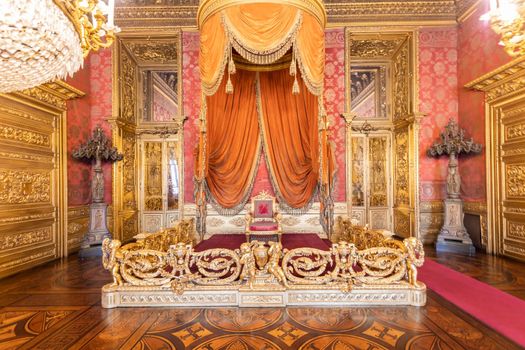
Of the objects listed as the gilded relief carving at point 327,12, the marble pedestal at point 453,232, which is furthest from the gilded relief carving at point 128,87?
the marble pedestal at point 453,232

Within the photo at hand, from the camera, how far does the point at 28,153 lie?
13.4 ft

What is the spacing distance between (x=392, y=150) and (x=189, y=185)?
440 centimetres

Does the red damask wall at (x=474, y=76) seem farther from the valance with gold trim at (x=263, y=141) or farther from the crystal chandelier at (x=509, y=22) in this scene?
the crystal chandelier at (x=509, y=22)

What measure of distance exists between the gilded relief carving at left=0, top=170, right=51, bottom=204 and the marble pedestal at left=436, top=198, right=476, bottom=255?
6.59 metres

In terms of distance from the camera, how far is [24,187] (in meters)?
3.99

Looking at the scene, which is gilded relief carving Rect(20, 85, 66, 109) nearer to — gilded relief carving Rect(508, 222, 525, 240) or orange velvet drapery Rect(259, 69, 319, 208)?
orange velvet drapery Rect(259, 69, 319, 208)

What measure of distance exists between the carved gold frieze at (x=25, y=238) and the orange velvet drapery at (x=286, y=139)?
3828 mm

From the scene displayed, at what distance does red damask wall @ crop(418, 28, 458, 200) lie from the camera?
5402 millimetres

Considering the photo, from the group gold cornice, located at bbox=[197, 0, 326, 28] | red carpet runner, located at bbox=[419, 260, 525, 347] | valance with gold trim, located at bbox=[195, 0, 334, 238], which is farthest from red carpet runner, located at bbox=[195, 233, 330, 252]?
gold cornice, located at bbox=[197, 0, 326, 28]

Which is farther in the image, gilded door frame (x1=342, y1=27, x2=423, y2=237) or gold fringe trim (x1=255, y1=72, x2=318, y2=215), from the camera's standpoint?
gilded door frame (x1=342, y1=27, x2=423, y2=237)

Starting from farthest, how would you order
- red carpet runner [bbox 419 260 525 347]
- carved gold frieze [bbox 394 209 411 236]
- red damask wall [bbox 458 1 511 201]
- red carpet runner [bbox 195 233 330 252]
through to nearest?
carved gold frieze [bbox 394 209 411 236] → red damask wall [bbox 458 1 511 201] → red carpet runner [bbox 195 233 330 252] → red carpet runner [bbox 419 260 525 347]

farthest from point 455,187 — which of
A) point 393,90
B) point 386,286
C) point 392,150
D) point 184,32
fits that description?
point 184,32

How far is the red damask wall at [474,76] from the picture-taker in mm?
4555

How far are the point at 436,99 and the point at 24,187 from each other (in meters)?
7.21
